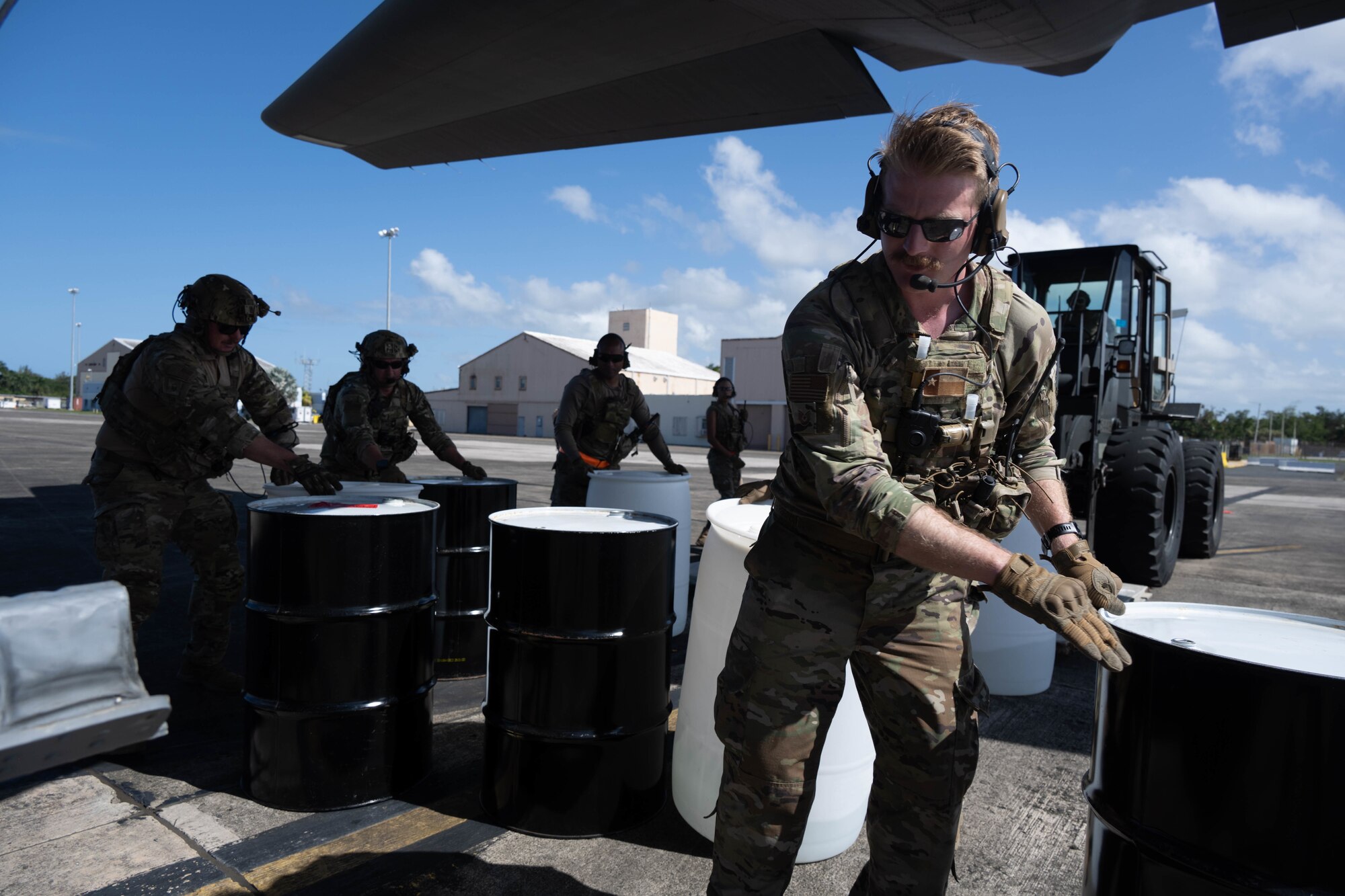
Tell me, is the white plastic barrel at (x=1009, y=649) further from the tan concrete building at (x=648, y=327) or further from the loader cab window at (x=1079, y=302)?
the tan concrete building at (x=648, y=327)

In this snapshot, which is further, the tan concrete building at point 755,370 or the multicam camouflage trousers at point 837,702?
the tan concrete building at point 755,370

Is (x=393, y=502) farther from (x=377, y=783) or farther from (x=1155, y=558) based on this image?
(x=1155, y=558)

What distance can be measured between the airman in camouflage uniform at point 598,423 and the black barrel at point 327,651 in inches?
129

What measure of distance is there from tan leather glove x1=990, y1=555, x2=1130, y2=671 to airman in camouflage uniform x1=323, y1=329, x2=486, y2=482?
412 centimetres

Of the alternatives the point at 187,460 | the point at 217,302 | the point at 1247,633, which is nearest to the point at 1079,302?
the point at 1247,633

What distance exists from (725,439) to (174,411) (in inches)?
302

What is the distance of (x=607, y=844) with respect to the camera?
2846 mm

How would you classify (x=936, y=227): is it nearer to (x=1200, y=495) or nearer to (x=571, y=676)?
(x=571, y=676)

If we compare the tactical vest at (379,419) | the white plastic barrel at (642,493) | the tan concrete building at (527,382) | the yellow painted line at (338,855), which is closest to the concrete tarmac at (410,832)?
the yellow painted line at (338,855)

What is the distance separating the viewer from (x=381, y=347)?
5.45 m

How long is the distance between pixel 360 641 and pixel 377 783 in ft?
1.82

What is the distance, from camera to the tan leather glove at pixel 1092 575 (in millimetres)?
1731

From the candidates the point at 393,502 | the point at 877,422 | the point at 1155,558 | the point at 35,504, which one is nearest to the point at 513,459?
the point at 35,504

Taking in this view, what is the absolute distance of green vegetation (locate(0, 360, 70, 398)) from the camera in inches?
4006
